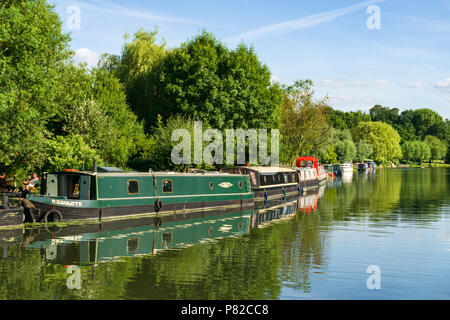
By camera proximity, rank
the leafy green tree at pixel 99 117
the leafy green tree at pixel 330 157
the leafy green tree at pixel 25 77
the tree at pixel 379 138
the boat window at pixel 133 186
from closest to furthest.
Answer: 1. the leafy green tree at pixel 25 77
2. the boat window at pixel 133 186
3. the leafy green tree at pixel 99 117
4. the leafy green tree at pixel 330 157
5. the tree at pixel 379 138

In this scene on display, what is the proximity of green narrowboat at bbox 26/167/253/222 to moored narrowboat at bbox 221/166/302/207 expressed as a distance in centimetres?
540

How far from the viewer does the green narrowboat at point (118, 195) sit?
2797 centimetres

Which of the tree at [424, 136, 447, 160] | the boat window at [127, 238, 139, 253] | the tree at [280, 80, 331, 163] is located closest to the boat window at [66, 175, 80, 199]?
the boat window at [127, 238, 139, 253]

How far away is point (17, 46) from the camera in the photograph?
31484mm

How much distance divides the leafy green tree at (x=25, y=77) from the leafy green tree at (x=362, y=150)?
101m

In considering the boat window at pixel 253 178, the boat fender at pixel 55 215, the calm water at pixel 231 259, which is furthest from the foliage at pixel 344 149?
the boat fender at pixel 55 215

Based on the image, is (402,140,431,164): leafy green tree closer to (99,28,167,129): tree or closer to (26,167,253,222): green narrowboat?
(99,28,167,129): tree

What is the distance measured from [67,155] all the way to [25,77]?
8067 mm

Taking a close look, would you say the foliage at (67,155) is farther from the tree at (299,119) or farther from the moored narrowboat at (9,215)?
the tree at (299,119)

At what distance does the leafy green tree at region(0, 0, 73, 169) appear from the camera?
99.9 feet

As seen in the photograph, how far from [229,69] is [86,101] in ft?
52.7

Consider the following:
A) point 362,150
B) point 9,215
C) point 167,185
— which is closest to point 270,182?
point 167,185

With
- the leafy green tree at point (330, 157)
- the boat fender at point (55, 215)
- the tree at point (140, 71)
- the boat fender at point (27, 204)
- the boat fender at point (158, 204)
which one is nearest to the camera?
the boat fender at point (27, 204)
